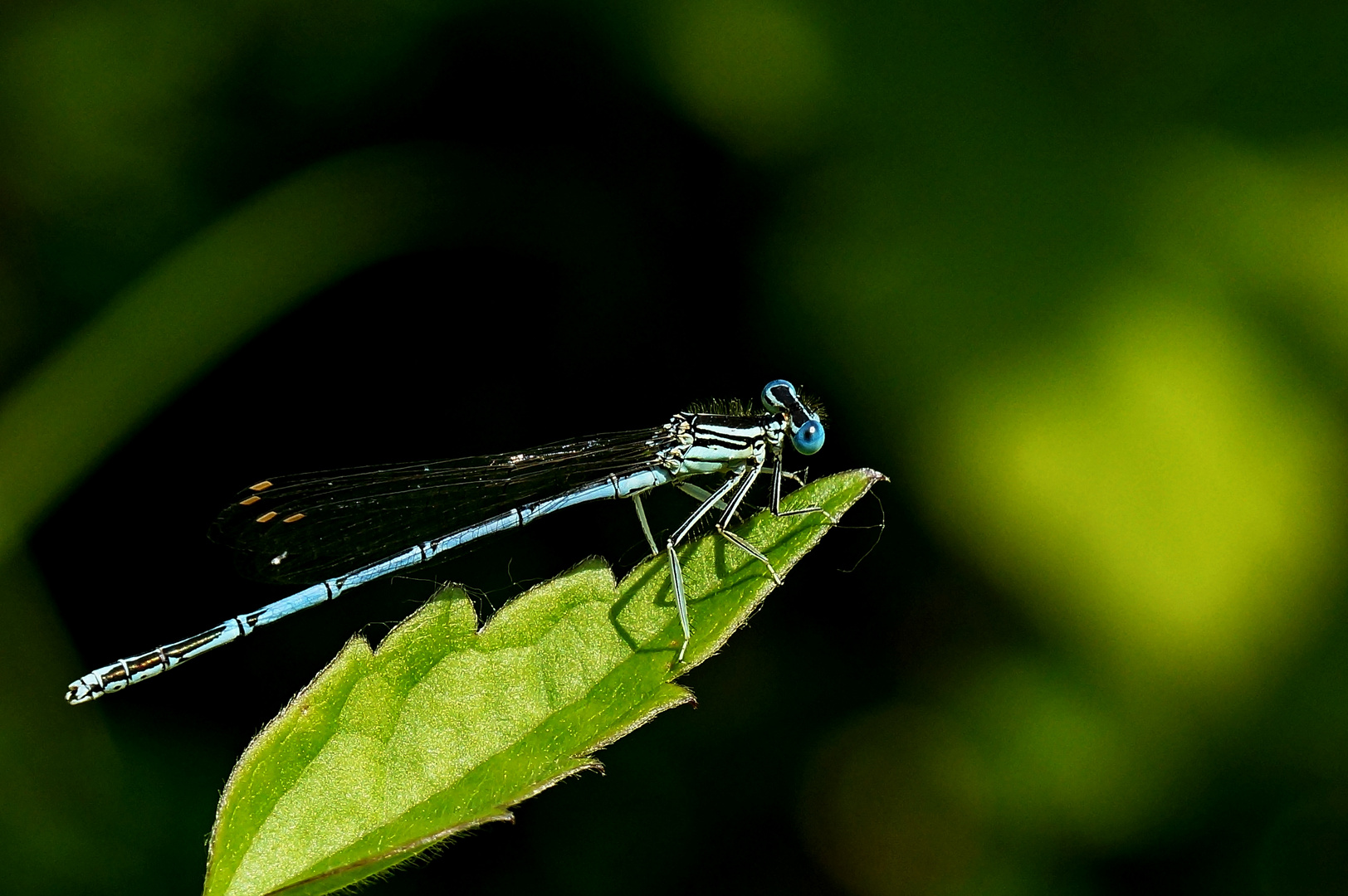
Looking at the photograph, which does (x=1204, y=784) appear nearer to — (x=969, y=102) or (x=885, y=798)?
(x=885, y=798)

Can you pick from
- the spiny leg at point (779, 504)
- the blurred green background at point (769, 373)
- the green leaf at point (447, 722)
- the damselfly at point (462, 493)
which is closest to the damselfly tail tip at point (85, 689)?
the damselfly at point (462, 493)

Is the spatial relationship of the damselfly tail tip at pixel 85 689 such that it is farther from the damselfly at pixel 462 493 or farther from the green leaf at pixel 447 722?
the green leaf at pixel 447 722

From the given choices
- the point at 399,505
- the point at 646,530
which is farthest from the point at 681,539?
the point at 399,505

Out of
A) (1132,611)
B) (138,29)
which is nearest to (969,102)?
(1132,611)

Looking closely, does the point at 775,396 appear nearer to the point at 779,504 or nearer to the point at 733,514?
the point at 733,514

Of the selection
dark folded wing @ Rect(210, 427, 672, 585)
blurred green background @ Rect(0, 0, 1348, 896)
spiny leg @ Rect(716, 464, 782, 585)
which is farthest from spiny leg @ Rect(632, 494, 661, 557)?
blurred green background @ Rect(0, 0, 1348, 896)

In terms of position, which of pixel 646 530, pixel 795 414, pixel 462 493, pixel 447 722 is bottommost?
pixel 447 722

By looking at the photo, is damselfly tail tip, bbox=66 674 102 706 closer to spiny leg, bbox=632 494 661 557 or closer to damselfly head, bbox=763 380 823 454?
spiny leg, bbox=632 494 661 557
